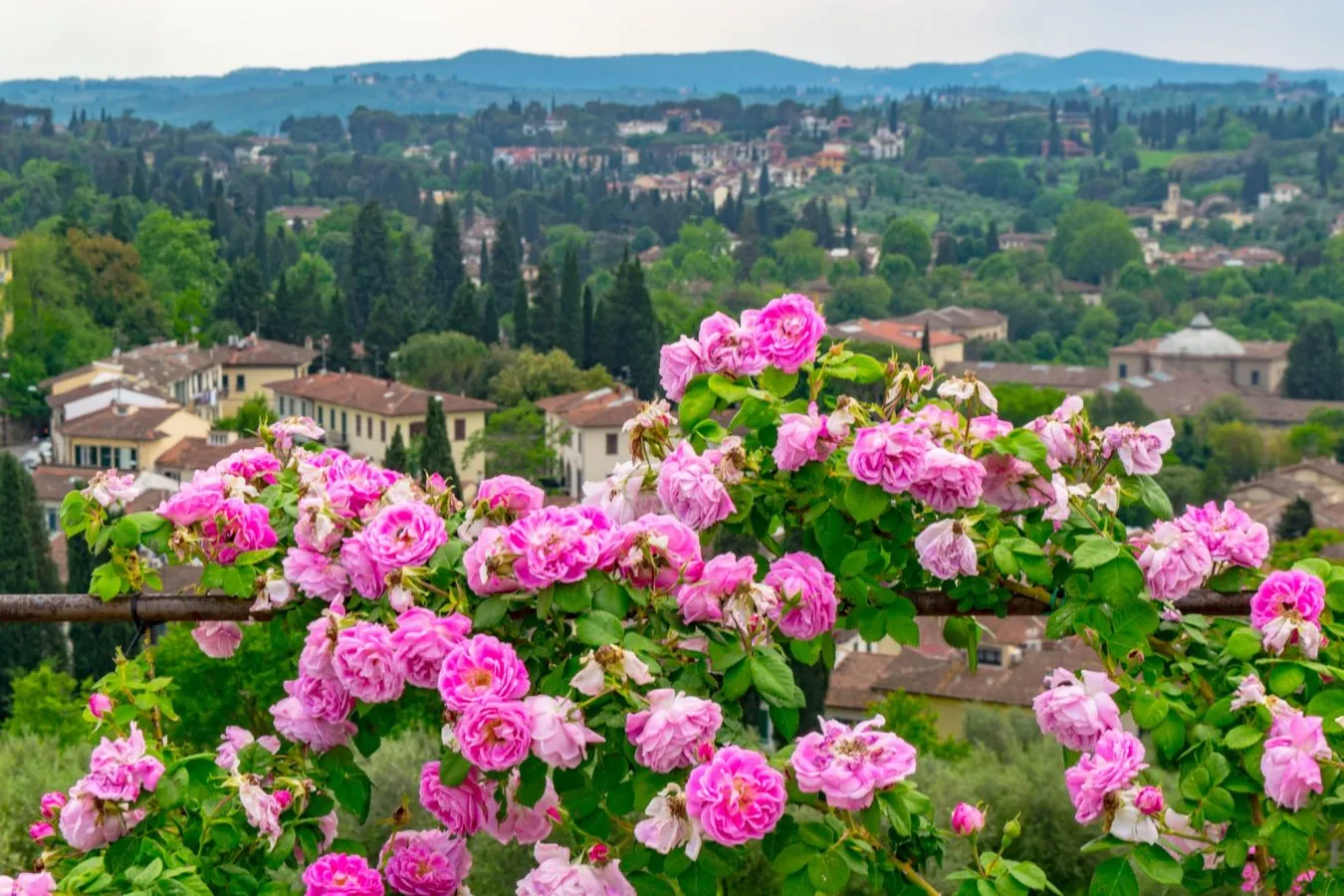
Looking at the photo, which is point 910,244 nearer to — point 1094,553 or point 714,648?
point 1094,553

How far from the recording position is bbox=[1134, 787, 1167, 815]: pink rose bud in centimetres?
236

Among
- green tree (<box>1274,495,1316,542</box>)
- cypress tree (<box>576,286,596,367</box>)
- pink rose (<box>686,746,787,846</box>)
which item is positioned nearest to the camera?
pink rose (<box>686,746,787,846</box>)

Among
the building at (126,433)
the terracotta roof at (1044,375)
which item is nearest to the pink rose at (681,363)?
the building at (126,433)

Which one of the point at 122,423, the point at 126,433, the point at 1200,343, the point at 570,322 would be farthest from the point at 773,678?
the point at 1200,343

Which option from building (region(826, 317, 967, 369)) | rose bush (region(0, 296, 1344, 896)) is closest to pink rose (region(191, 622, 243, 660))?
rose bush (region(0, 296, 1344, 896))

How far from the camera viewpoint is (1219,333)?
250ft

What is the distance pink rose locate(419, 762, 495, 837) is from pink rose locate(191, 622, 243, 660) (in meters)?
0.41

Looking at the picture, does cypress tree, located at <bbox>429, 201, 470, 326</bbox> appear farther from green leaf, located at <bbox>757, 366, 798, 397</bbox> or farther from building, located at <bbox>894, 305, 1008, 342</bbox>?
green leaf, located at <bbox>757, 366, 798, 397</bbox>

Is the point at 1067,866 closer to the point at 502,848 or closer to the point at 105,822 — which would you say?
the point at 502,848

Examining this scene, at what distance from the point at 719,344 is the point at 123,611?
0.85 m

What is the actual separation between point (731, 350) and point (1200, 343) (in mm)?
74465

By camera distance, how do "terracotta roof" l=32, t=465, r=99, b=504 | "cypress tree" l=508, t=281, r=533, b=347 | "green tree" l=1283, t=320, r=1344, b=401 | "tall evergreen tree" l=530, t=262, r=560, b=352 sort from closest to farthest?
"terracotta roof" l=32, t=465, r=99, b=504
"tall evergreen tree" l=530, t=262, r=560, b=352
"cypress tree" l=508, t=281, r=533, b=347
"green tree" l=1283, t=320, r=1344, b=401

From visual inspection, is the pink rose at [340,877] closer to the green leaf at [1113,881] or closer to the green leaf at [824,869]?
the green leaf at [824,869]

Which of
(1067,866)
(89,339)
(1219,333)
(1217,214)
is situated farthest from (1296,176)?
(1067,866)
